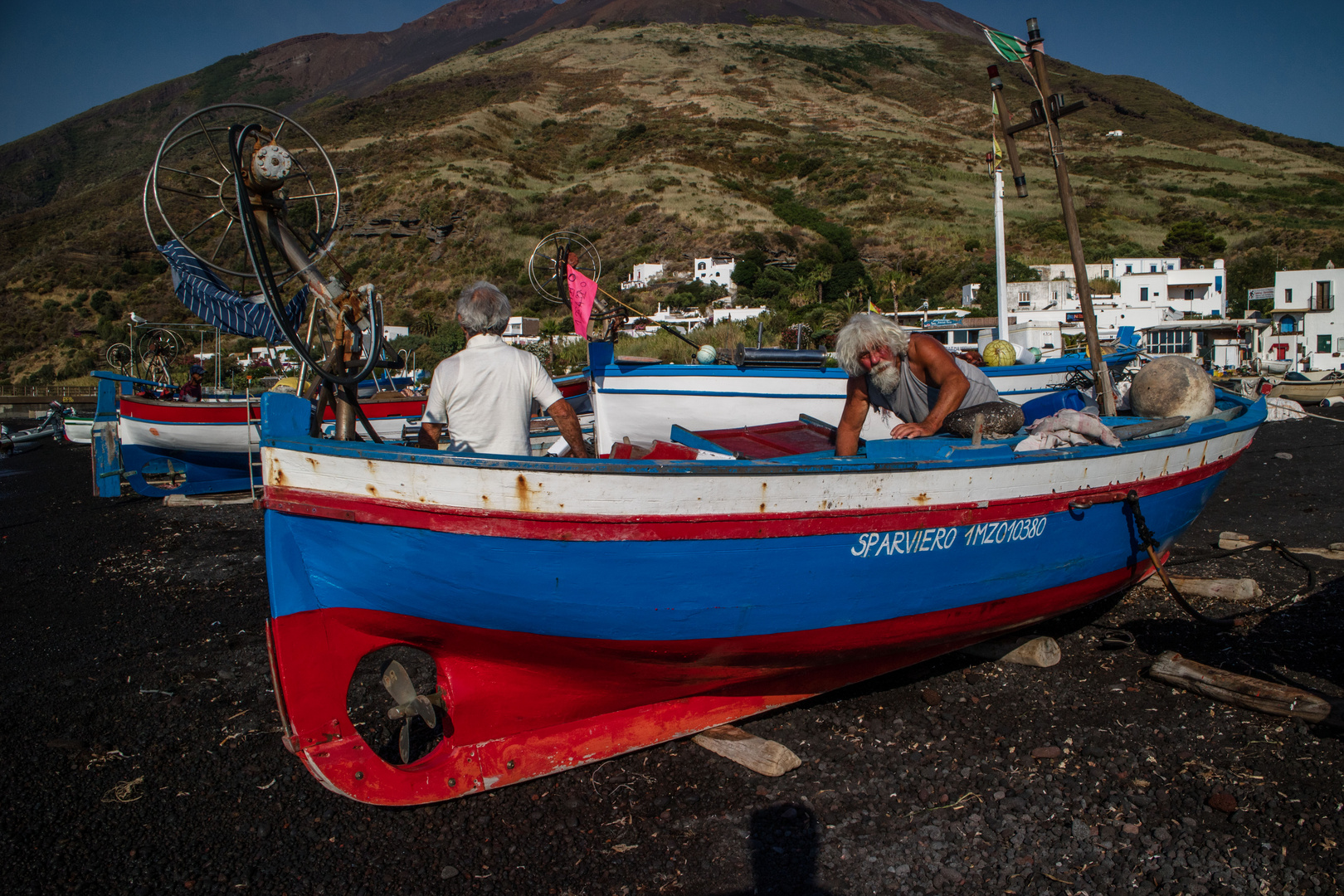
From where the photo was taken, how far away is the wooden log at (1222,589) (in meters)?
5.43

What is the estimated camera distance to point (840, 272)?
177 feet

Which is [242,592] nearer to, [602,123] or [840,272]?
[840,272]

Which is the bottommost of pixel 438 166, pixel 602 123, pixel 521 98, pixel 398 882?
pixel 398 882

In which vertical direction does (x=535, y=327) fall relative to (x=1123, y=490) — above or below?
above

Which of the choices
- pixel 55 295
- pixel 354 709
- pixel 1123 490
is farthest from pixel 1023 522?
pixel 55 295

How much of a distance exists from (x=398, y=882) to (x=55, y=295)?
70628 mm

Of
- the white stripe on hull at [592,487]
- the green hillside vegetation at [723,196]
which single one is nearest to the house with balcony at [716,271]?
the green hillside vegetation at [723,196]

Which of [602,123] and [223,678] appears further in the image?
[602,123]

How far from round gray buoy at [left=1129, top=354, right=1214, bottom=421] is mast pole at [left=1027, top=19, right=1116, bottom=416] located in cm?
21

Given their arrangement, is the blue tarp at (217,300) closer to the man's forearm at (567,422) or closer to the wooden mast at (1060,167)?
the man's forearm at (567,422)

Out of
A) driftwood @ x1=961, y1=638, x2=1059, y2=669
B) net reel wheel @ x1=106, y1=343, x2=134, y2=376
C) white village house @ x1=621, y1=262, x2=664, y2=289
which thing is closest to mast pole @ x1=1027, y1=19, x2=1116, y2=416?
driftwood @ x1=961, y1=638, x2=1059, y2=669

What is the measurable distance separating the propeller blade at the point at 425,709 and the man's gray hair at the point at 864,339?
9.54 feet

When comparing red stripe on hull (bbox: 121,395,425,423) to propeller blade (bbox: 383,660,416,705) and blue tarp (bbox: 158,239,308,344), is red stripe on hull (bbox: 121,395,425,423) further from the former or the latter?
propeller blade (bbox: 383,660,416,705)

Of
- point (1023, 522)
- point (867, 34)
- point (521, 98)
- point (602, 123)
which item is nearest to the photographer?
point (1023, 522)
